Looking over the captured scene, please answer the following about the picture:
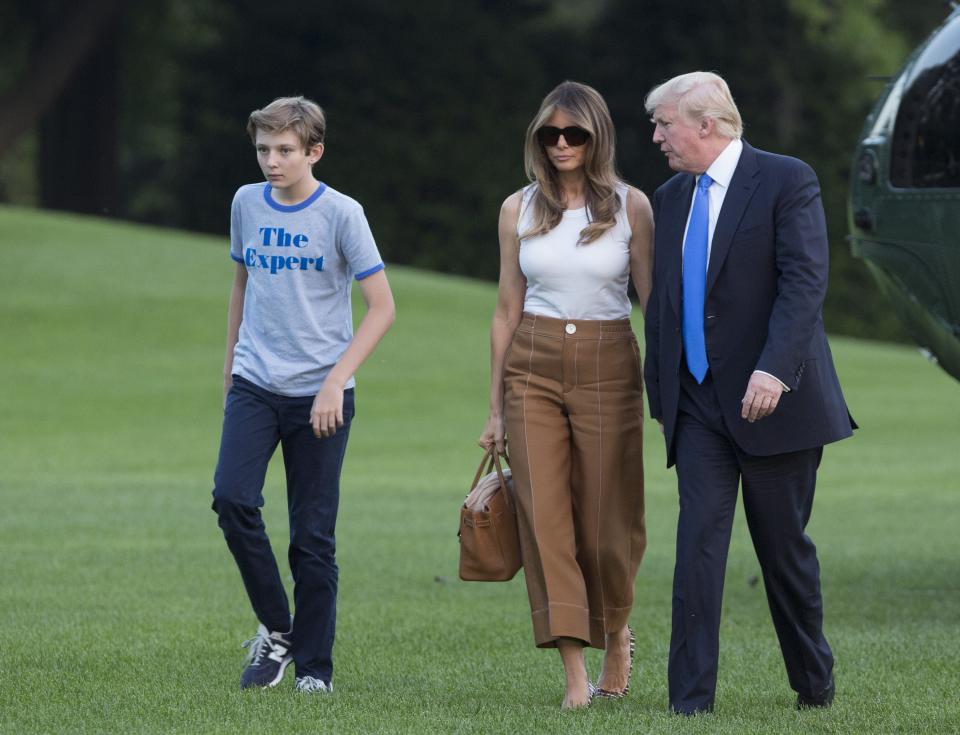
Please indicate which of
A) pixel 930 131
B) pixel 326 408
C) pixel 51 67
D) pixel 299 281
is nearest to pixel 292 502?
pixel 326 408

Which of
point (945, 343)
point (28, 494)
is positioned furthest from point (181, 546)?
point (945, 343)

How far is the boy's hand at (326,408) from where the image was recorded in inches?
222

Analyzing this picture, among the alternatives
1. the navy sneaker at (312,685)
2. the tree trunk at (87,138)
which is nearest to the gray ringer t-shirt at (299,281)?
the navy sneaker at (312,685)

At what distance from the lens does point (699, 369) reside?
5.46m

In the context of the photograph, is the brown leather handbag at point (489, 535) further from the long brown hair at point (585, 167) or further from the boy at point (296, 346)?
the long brown hair at point (585, 167)

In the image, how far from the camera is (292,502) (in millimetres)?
5910

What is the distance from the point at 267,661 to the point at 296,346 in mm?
1075

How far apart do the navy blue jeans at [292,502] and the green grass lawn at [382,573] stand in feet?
0.85

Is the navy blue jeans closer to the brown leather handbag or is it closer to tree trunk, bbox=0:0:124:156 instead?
the brown leather handbag

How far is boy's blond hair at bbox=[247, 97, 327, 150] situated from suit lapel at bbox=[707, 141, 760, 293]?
1271 millimetres

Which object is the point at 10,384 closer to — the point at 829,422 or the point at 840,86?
the point at 829,422

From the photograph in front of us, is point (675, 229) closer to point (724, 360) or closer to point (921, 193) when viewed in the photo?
point (724, 360)

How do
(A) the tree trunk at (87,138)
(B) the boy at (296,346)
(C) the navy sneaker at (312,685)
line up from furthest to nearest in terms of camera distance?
(A) the tree trunk at (87,138) < (C) the navy sneaker at (312,685) < (B) the boy at (296,346)

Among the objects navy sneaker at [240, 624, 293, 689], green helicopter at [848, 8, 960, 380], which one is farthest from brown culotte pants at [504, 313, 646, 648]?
green helicopter at [848, 8, 960, 380]
